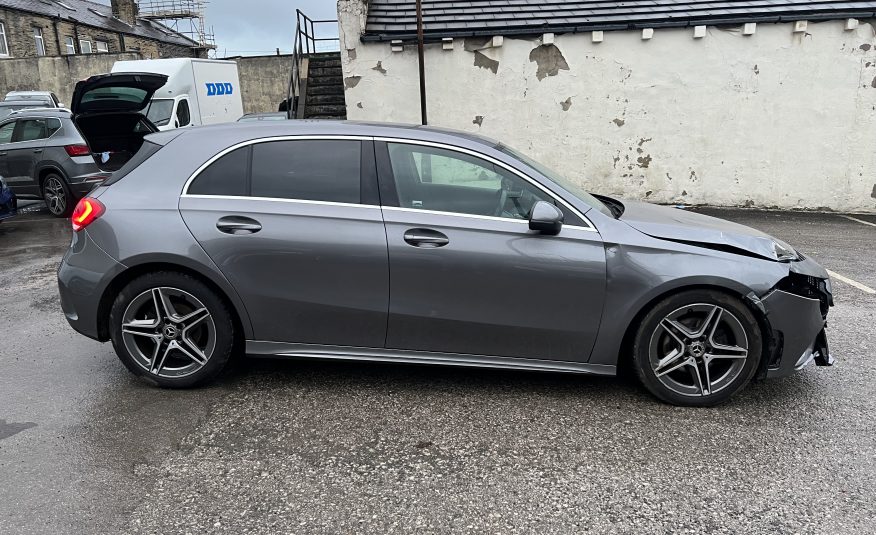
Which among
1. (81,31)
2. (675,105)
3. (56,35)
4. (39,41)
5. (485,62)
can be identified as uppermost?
(81,31)

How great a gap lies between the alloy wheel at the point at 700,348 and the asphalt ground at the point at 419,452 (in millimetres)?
175

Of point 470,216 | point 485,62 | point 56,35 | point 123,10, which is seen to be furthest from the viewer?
point 123,10

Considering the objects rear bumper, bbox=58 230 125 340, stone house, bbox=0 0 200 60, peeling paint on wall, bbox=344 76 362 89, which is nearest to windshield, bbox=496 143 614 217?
rear bumper, bbox=58 230 125 340

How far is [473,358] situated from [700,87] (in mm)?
8974

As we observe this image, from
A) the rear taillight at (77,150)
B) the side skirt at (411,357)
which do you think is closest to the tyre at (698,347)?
the side skirt at (411,357)

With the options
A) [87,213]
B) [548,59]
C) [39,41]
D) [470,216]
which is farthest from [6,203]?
[39,41]

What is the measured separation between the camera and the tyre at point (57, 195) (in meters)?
10.3

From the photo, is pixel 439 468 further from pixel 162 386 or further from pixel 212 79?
pixel 212 79

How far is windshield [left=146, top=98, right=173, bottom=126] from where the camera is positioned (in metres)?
14.4

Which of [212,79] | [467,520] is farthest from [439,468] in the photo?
[212,79]

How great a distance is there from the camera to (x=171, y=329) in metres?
3.74

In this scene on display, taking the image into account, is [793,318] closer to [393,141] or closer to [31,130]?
[393,141]

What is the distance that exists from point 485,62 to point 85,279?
855cm

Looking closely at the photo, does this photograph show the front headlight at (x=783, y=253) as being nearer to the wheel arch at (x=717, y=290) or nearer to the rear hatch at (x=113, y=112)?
the wheel arch at (x=717, y=290)
